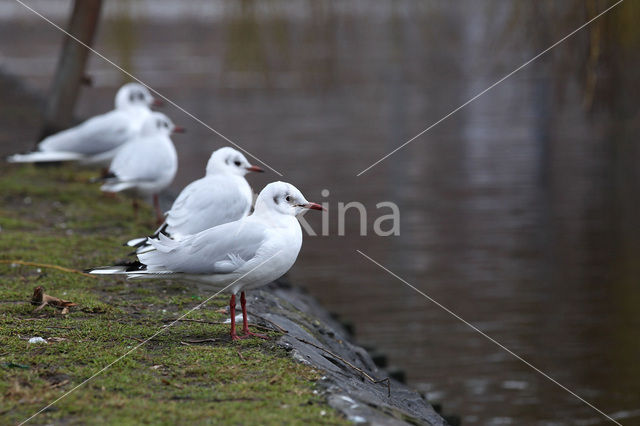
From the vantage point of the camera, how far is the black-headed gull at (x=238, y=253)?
4.41 metres

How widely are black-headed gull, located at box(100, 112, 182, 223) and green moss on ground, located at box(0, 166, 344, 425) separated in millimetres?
898

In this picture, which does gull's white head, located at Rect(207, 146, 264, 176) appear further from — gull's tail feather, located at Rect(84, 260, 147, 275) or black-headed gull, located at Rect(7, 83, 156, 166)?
black-headed gull, located at Rect(7, 83, 156, 166)

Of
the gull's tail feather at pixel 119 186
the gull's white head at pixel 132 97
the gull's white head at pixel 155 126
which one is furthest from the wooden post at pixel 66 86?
the gull's tail feather at pixel 119 186

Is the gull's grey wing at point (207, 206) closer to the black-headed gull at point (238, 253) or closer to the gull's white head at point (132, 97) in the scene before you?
the black-headed gull at point (238, 253)

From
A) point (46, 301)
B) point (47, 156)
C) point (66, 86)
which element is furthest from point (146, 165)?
point (66, 86)

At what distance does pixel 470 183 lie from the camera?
49.0 feet

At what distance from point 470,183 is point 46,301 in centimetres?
1067

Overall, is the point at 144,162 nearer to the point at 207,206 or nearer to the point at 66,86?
the point at 207,206

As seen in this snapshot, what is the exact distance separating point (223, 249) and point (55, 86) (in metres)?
6.64

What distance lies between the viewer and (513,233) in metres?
11.8

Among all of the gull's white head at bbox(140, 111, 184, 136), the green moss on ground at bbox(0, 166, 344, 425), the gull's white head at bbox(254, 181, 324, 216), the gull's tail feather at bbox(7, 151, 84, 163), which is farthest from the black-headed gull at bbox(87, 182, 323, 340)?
the gull's tail feather at bbox(7, 151, 84, 163)

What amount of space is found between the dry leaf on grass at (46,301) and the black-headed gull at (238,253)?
0.67 meters

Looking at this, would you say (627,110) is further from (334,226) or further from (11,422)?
(334,226)

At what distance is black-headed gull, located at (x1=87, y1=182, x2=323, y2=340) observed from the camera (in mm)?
4406
